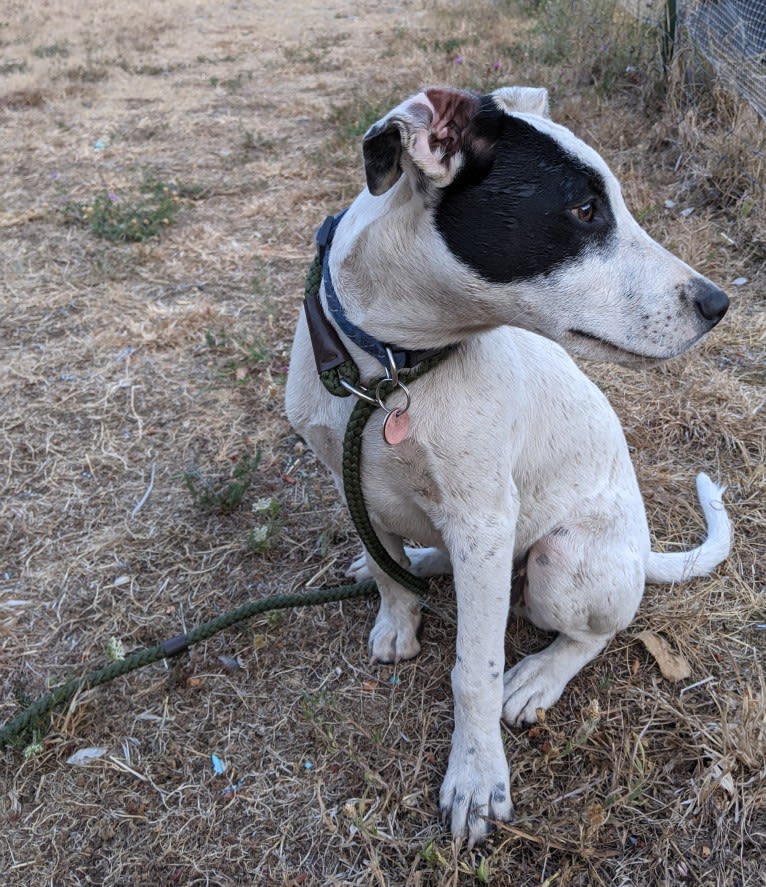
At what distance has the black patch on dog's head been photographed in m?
1.47

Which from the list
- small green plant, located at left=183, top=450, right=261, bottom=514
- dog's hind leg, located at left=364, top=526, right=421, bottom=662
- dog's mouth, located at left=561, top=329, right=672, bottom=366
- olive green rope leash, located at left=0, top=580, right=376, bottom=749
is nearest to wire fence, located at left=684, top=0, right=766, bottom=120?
dog's mouth, located at left=561, top=329, right=672, bottom=366

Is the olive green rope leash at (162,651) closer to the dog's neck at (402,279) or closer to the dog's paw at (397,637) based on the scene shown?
the dog's paw at (397,637)

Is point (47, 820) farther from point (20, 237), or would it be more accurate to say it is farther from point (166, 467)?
point (20, 237)

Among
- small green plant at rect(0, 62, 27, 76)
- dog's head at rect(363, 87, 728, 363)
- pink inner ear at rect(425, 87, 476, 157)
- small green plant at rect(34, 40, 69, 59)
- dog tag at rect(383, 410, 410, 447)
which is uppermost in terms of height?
pink inner ear at rect(425, 87, 476, 157)

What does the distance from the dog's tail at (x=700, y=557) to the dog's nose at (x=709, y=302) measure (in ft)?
3.32

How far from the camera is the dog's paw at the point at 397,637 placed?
A: 2.26m

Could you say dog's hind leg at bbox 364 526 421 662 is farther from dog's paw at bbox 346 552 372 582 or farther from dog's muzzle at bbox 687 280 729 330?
dog's muzzle at bbox 687 280 729 330

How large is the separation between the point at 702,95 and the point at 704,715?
169 inches

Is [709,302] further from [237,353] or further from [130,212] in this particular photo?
[130,212]

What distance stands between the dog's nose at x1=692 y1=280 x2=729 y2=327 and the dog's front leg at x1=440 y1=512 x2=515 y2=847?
25.4 inches

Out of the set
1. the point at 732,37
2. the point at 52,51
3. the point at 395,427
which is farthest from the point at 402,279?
the point at 52,51

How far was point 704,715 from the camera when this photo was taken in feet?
6.69

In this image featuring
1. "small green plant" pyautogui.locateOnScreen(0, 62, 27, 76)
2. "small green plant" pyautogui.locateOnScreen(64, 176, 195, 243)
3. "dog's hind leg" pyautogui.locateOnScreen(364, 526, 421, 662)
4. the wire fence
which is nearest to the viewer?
"dog's hind leg" pyautogui.locateOnScreen(364, 526, 421, 662)

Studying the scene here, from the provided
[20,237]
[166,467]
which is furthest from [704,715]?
[20,237]
